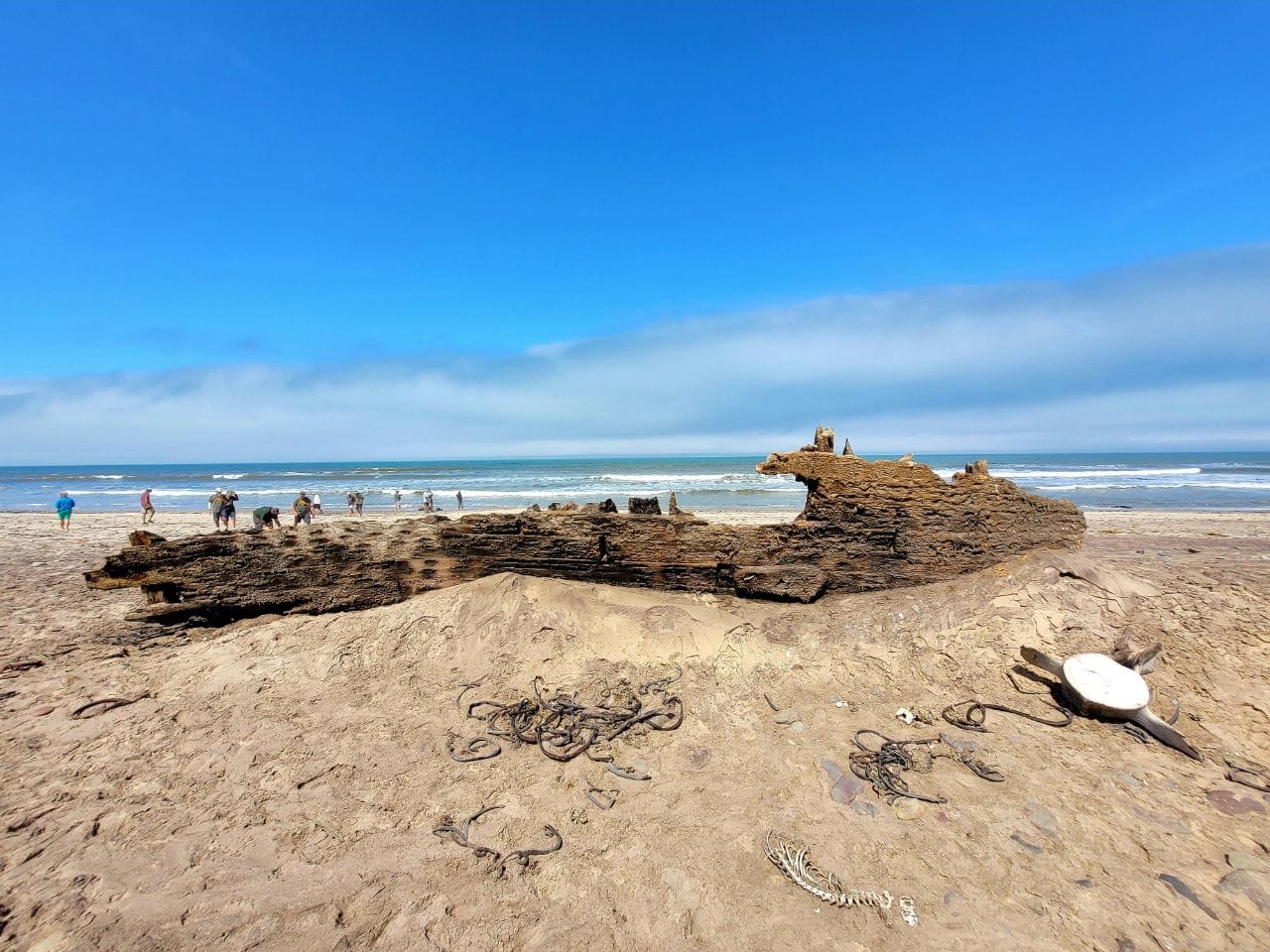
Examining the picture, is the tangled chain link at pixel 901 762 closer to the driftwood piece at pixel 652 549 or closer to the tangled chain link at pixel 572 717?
the tangled chain link at pixel 572 717

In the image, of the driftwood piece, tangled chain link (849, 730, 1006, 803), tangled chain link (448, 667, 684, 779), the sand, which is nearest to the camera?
the sand

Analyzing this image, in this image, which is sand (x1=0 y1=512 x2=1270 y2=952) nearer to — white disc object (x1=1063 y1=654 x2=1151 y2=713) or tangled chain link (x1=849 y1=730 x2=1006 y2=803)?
tangled chain link (x1=849 y1=730 x2=1006 y2=803)

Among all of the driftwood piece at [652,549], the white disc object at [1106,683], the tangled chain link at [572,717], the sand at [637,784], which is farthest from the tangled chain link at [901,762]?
the driftwood piece at [652,549]

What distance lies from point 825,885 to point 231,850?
395 cm

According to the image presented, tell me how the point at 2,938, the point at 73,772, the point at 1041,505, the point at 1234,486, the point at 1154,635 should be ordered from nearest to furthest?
1. the point at 2,938
2. the point at 73,772
3. the point at 1154,635
4. the point at 1041,505
5. the point at 1234,486

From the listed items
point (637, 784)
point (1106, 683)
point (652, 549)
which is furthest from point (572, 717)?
point (1106, 683)

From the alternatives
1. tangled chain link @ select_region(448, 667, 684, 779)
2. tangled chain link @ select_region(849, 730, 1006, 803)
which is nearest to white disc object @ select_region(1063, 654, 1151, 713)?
tangled chain link @ select_region(849, 730, 1006, 803)

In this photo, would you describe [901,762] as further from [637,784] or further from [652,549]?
[652,549]

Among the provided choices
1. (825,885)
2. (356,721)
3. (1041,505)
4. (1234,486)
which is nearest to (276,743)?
→ (356,721)

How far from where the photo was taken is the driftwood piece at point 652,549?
6.38 metres

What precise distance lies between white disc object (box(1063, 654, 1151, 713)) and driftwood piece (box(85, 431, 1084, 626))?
1.57 metres

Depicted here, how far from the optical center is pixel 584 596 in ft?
21.0

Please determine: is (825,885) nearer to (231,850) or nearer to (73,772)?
(231,850)

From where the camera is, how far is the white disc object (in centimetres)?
482
